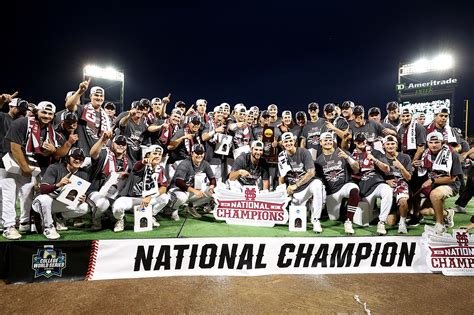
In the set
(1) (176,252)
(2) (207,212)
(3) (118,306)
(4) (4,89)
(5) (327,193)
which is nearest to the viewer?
(3) (118,306)

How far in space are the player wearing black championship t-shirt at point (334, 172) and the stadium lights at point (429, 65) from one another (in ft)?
101

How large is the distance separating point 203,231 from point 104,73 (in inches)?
1371

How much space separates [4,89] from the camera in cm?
3256

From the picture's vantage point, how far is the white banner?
4.01 metres

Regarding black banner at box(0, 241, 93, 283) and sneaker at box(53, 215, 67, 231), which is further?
sneaker at box(53, 215, 67, 231)

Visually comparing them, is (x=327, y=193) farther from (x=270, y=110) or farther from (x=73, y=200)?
(x=73, y=200)

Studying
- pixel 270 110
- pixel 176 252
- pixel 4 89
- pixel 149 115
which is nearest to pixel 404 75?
pixel 270 110

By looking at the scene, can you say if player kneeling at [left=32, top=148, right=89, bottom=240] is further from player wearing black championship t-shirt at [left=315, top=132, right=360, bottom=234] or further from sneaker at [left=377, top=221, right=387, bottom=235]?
sneaker at [left=377, top=221, right=387, bottom=235]

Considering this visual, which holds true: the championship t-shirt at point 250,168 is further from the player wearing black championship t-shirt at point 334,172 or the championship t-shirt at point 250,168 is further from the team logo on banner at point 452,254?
the team logo on banner at point 452,254

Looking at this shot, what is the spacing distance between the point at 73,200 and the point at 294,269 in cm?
365

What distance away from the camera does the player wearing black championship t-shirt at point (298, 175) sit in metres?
5.60

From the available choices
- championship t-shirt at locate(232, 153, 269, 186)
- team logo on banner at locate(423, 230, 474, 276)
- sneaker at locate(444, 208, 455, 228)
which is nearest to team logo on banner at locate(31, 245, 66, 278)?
championship t-shirt at locate(232, 153, 269, 186)

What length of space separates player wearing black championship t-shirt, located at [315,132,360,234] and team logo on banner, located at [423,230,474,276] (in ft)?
5.74

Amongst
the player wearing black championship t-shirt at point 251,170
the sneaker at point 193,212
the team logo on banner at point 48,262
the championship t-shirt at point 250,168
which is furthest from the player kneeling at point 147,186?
the championship t-shirt at point 250,168
